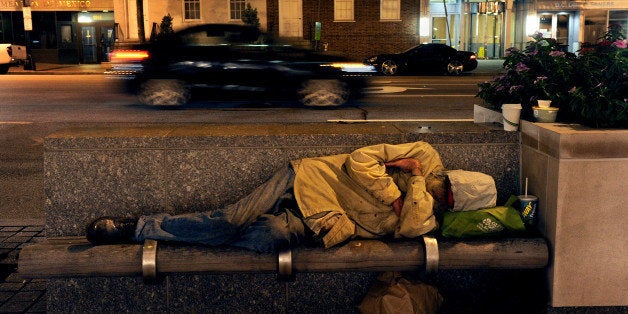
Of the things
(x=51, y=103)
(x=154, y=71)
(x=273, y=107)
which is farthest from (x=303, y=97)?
(x=51, y=103)

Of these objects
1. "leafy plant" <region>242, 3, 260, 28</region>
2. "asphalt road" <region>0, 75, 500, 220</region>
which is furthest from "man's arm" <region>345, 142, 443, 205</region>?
"leafy plant" <region>242, 3, 260, 28</region>

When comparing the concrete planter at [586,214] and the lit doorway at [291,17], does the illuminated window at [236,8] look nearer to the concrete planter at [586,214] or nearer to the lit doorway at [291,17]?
the lit doorway at [291,17]

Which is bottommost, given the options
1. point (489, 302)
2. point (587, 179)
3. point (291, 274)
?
point (489, 302)

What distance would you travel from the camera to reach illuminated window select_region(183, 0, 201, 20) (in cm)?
3344

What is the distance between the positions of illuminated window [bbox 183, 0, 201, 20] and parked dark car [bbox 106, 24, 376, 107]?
20.3m

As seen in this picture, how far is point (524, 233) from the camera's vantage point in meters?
4.36

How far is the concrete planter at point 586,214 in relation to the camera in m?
4.13

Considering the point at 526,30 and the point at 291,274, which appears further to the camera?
the point at 526,30

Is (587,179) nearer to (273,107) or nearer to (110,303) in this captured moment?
(110,303)

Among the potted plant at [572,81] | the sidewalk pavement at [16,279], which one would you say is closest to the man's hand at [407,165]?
the potted plant at [572,81]

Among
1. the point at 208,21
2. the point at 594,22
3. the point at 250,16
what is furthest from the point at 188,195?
the point at 594,22

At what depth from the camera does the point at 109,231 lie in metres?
4.26

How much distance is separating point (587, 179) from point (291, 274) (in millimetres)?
1757

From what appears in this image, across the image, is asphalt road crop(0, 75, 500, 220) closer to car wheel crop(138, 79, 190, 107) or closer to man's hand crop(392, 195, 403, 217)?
car wheel crop(138, 79, 190, 107)
